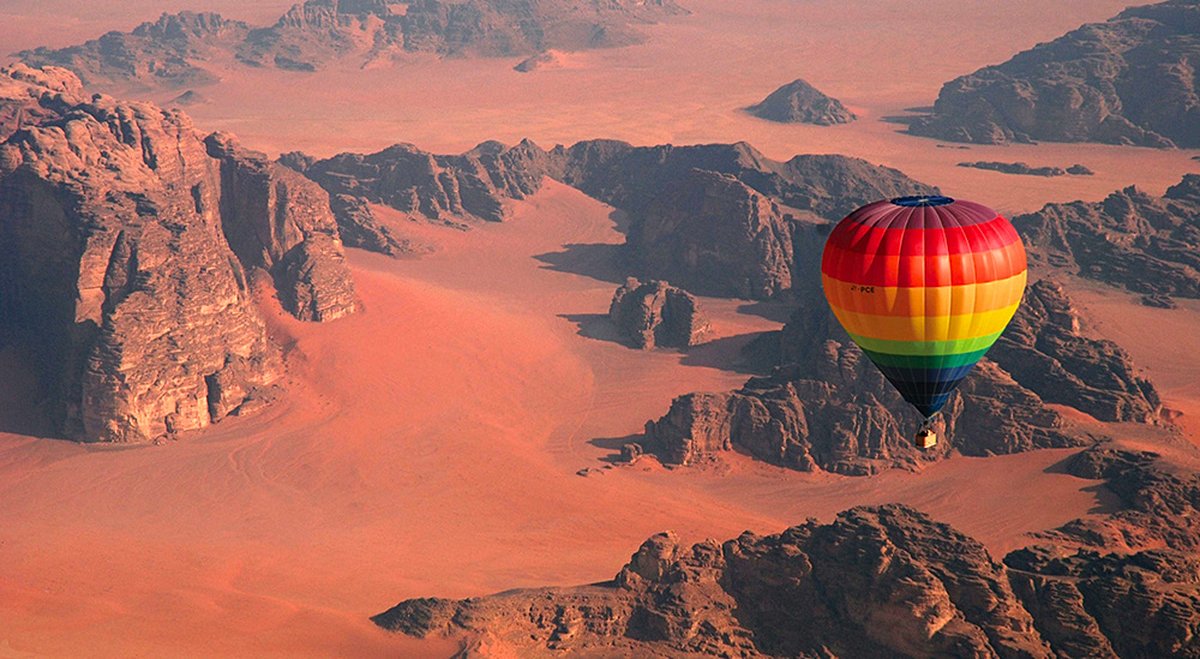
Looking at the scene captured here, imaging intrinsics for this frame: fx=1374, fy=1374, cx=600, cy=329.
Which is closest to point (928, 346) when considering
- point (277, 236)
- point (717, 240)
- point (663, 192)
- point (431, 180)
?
point (277, 236)

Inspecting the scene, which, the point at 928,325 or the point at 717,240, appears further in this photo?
the point at 717,240

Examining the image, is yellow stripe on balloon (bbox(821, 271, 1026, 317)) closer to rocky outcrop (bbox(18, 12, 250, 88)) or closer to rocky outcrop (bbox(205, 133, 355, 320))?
rocky outcrop (bbox(205, 133, 355, 320))

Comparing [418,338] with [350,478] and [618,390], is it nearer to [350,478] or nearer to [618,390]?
[618,390]

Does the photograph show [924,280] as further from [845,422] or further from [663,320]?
[663,320]

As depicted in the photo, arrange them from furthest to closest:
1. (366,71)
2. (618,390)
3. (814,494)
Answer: (366,71) < (618,390) < (814,494)

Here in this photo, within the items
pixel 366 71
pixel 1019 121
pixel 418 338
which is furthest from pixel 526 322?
pixel 366 71

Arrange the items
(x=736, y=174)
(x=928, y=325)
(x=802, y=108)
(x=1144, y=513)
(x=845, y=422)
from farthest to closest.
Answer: (x=802, y=108) < (x=736, y=174) < (x=845, y=422) < (x=1144, y=513) < (x=928, y=325)
